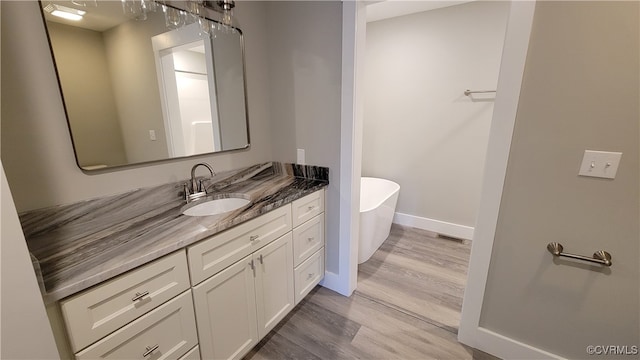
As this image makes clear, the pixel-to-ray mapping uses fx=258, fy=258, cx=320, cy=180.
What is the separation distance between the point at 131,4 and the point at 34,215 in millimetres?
1048

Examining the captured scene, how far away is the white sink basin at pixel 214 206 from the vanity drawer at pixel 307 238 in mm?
394

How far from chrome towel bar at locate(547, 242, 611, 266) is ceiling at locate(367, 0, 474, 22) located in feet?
7.65

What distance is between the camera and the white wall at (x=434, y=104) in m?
2.55

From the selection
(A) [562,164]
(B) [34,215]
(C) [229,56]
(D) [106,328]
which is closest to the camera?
(D) [106,328]

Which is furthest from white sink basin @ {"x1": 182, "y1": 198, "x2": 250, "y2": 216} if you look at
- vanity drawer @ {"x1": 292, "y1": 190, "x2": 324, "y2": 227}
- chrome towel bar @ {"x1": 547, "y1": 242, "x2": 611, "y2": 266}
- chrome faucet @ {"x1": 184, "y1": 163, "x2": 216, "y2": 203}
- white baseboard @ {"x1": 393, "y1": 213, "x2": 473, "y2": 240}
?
white baseboard @ {"x1": 393, "y1": 213, "x2": 473, "y2": 240}

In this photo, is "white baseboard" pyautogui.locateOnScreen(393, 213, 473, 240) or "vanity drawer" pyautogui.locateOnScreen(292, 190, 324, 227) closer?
"vanity drawer" pyautogui.locateOnScreen(292, 190, 324, 227)

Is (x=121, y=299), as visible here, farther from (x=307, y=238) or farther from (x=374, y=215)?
(x=374, y=215)

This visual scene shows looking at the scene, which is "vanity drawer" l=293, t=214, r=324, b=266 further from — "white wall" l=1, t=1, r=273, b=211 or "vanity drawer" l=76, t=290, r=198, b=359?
"white wall" l=1, t=1, r=273, b=211

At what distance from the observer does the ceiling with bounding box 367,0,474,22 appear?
248 cm

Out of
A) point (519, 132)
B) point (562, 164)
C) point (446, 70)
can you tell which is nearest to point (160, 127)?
point (519, 132)

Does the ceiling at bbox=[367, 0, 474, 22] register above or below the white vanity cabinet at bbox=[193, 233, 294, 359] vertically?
above

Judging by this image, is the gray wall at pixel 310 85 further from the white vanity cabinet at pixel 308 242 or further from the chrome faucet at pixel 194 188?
the chrome faucet at pixel 194 188

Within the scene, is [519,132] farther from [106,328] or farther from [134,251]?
[106,328]

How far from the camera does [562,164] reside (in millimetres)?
1195
